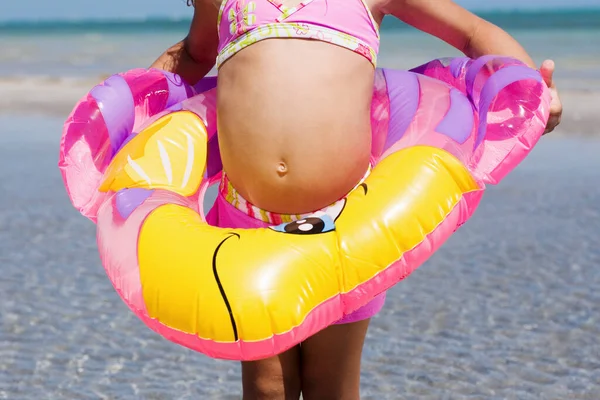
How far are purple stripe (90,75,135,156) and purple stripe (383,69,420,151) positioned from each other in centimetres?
66

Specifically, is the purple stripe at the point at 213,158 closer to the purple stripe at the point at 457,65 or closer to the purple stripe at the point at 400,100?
the purple stripe at the point at 400,100

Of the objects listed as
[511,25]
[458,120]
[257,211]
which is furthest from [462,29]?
[511,25]

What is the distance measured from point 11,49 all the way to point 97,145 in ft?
63.8

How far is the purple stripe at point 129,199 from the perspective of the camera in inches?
71.1

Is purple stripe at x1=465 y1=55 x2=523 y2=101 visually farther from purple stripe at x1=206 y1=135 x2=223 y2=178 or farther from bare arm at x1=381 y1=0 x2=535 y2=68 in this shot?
purple stripe at x1=206 y1=135 x2=223 y2=178

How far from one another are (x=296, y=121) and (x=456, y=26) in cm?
52

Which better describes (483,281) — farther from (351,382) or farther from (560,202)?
(351,382)

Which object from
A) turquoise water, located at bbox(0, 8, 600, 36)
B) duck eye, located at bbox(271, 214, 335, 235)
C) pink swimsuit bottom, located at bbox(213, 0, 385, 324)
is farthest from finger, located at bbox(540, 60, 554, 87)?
turquoise water, located at bbox(0, 8, 600, 36)

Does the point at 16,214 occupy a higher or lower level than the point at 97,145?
lower

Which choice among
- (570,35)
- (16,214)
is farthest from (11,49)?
(16,214)

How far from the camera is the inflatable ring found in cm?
158

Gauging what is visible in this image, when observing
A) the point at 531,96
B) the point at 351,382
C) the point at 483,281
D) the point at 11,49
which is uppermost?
the point at 531,96

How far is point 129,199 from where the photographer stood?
1.84 meters

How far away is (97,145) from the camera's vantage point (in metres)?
2.16
